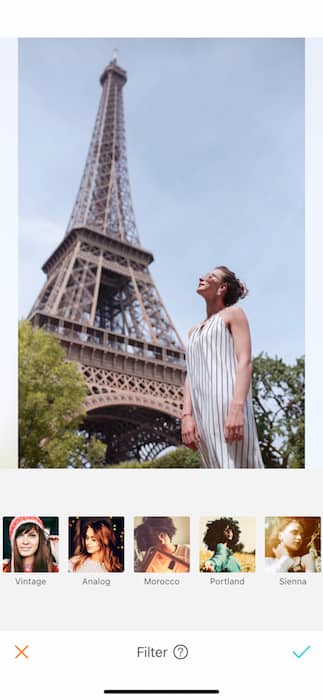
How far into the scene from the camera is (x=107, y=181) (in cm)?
888

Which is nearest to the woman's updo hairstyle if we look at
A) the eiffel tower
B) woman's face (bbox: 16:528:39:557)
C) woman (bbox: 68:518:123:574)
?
woman (bbox: 68:518:123:574)

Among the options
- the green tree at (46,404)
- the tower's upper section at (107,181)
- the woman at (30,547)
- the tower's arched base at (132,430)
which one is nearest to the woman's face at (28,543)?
the woman at (30,547)

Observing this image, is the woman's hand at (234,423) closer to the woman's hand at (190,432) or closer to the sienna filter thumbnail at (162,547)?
the woman's hand at (190,432)

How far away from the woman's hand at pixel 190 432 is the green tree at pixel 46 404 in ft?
9.18

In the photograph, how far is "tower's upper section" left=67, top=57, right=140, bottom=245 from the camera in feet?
28.1

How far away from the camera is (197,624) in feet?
4.19

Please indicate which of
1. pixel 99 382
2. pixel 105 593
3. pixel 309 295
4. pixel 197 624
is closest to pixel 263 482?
pixel 197 624

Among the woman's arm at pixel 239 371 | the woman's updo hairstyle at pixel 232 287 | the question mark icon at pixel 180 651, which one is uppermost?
the woman's updo hairstyle at pixel 232 287

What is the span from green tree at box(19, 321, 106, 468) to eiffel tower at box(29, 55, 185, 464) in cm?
113

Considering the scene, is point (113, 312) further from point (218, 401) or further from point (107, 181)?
point (218, 401)

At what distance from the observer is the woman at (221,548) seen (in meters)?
1.31

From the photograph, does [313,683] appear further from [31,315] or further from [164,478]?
[31,315]

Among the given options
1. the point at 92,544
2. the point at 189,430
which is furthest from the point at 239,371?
the point at 92,544

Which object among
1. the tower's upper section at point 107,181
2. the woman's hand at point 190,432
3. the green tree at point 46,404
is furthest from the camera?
the tower's upper section at point 107,181
